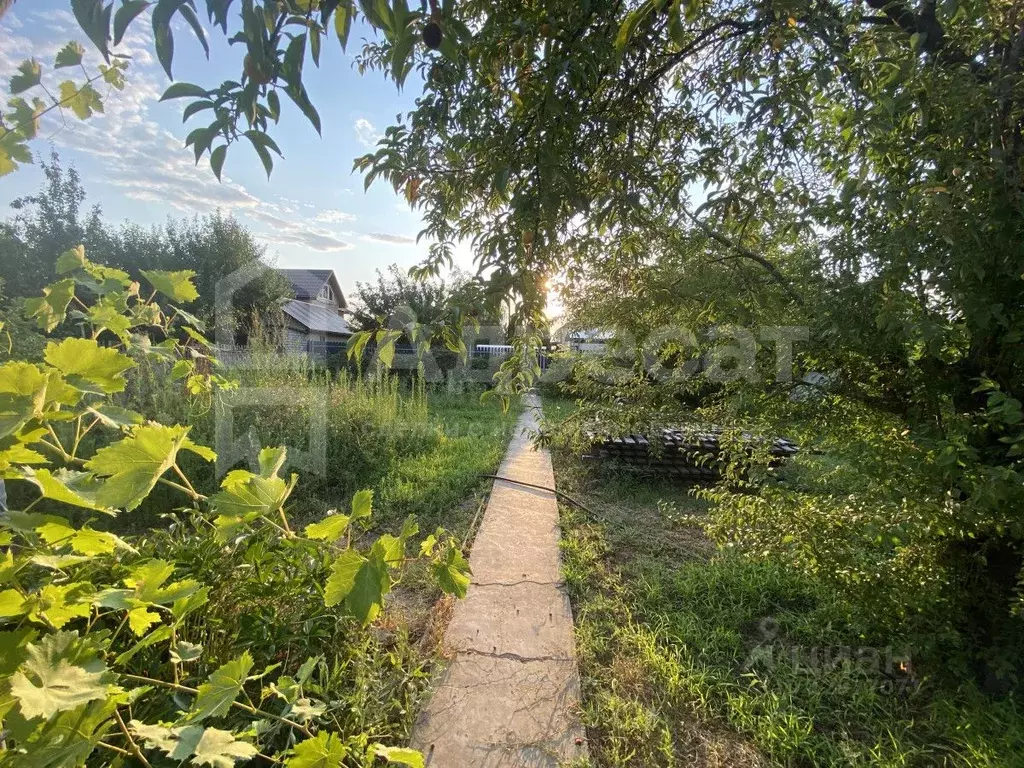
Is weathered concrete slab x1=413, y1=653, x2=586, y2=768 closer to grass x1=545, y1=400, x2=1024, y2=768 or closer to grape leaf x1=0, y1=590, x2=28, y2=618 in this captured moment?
grass x1=545, y1=400, x2=1024, y2=768

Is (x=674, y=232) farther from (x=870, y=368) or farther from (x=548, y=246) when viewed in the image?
(x=870, y=368)

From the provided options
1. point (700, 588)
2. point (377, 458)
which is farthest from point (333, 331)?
point (700, 588)

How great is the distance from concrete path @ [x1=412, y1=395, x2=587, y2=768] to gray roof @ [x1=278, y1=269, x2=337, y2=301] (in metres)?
23.6

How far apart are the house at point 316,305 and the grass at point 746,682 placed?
15788 mm

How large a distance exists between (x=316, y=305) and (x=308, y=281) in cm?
180

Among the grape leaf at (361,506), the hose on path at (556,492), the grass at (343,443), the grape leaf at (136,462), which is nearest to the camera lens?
the grape leaf at (136,462)

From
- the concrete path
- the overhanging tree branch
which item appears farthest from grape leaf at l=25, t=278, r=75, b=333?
the overhanging tree branch

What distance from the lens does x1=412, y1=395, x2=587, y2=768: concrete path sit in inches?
64.4

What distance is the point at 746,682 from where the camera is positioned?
2088 mm

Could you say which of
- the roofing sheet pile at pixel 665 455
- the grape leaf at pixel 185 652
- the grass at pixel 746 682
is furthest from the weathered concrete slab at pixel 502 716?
the roofing sheet pile at pixel 665 455

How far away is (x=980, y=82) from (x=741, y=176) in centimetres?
65

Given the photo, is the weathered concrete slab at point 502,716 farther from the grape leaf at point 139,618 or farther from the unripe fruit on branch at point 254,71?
the unripe fruit on branch at point 254,71

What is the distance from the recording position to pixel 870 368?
69.2 inches

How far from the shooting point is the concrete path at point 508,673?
164 cm
